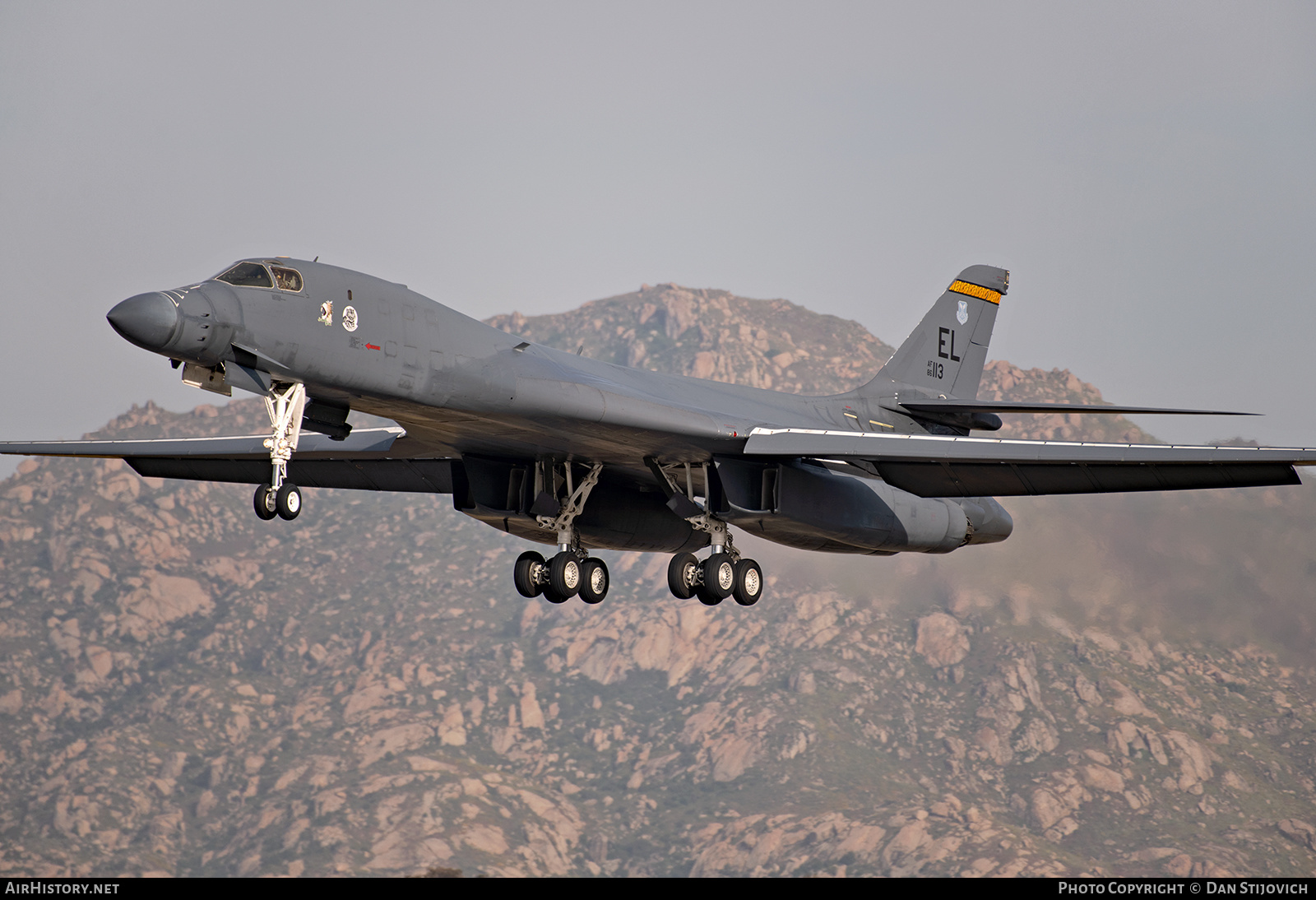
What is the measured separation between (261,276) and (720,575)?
9495 millimetres

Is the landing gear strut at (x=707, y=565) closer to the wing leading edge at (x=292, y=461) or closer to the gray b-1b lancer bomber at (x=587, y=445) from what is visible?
the gray b-1b lancer bomber at (x=587, y=445)

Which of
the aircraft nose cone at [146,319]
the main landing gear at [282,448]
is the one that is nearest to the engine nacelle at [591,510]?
the main landing gear at [282,448]

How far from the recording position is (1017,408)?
24.8m

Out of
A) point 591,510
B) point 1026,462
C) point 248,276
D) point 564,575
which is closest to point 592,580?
point 564,575

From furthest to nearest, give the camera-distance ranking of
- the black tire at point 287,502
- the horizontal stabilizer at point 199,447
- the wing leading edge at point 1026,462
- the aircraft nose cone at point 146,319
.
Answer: the horizontal stabilizer at point 199,447
the wing leading edge at point 1026,462
the black tire at point 287,502
the aircraft nose cone at point 146,319

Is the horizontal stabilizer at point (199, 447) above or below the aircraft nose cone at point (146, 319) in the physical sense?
below

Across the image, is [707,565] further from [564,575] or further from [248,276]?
[248,276]

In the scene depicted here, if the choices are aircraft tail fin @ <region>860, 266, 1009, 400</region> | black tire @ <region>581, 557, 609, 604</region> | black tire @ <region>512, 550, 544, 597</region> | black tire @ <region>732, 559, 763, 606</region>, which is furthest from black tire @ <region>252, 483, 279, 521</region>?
aircraft tail fin @ <region>860, 266, 1009, 400</region>

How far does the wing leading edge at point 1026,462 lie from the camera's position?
66.8ft

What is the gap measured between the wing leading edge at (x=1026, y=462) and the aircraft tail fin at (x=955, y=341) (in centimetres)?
616

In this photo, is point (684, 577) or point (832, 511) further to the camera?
point (832, 511)

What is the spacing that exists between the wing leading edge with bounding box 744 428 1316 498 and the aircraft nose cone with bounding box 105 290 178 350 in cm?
939

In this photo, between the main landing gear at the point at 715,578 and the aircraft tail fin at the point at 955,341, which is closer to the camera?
the main landing gear at the point at 715,578

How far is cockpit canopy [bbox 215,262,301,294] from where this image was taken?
17859 mm
